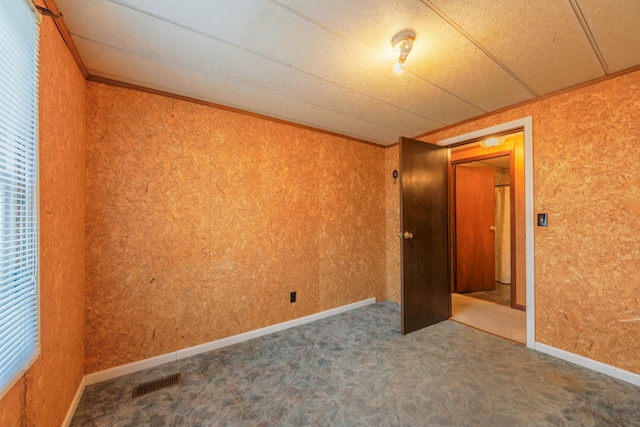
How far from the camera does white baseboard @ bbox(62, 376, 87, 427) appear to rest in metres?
1.44

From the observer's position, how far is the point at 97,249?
183 centimetres

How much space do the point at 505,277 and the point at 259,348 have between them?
469 centimetres

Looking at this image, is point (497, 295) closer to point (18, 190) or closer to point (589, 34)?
point (589, 34)

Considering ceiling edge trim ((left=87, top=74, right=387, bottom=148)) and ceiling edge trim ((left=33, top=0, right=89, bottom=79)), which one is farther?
ceiling edge trim ((left=87, top=74, right=387, bottom=148))

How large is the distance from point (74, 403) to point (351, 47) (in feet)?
9.53

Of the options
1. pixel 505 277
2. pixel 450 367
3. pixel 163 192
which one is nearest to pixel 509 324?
pixel 450 367

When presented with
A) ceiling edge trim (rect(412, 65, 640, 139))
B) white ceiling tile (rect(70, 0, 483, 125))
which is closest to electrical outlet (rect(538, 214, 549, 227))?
ceiling edge trim (rect(412, 65, 640, 139))

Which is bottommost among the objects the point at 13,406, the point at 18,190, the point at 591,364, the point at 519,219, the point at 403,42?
the point at 591,364

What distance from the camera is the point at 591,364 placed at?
194cm

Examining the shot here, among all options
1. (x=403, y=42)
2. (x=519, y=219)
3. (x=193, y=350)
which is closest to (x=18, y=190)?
(x=193, y=350)

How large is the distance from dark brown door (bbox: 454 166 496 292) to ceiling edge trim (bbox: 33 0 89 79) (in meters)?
4.66

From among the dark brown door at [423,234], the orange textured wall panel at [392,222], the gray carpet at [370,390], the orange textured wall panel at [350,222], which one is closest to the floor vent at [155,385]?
the gray carpet at [370,390]

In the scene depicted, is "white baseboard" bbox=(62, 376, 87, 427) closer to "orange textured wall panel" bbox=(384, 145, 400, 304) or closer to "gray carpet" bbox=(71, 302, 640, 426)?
"gray carpet" bbox=(71, 302, 640, 426)

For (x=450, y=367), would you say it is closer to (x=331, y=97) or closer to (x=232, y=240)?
(x=232, y=240)
